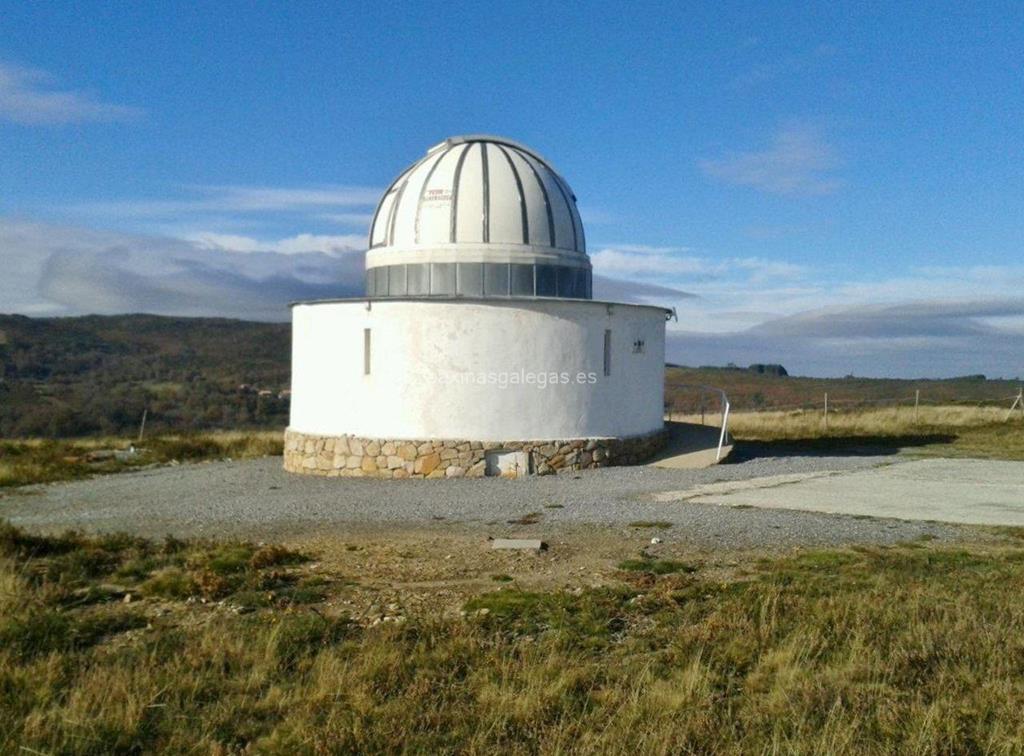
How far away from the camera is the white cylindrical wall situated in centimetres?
1493

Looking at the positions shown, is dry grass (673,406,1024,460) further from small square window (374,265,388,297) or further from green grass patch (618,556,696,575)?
green grass patch (618,556,696,575)

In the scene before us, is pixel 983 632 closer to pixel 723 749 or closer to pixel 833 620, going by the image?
pixel 833 620

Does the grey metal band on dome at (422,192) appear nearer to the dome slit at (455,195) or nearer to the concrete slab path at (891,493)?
the dome slit at (455,195)

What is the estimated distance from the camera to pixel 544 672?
5234mm

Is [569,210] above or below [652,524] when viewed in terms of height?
above

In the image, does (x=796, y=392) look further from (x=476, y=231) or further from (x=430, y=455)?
(x=430, y=455)

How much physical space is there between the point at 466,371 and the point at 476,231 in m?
2.93

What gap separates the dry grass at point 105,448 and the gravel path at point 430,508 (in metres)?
1.39

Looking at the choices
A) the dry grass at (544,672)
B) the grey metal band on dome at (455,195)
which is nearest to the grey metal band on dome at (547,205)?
the grey metal band on dome at (455,195)

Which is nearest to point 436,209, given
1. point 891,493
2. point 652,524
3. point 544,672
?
point 652,524

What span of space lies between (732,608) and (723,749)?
85.7 inches

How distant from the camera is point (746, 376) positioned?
66688 millimetres

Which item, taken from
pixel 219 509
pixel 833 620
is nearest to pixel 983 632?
pixel 833 620

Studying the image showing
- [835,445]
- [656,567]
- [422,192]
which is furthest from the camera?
[835,445]
